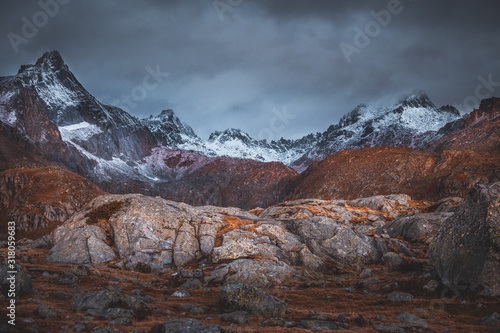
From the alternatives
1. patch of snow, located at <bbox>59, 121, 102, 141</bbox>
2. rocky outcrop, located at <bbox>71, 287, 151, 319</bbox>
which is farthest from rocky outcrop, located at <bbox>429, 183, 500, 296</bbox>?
patch of snow, located at <bbox>59, 121, 102, 141</bbox>

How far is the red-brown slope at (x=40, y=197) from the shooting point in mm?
63494

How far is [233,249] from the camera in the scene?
22047 mm

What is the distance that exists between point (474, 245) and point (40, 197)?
83.1 metres

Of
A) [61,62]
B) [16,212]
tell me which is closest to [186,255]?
[16,212]

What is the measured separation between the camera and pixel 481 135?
4614 inches

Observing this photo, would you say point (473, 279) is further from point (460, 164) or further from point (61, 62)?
point (61, 62)

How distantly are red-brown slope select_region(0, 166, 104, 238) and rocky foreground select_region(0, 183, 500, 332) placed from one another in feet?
157

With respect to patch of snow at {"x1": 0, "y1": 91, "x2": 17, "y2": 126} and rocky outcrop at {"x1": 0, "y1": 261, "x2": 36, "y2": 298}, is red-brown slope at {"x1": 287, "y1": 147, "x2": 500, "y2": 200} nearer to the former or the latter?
rocky outcrop at {"x1": 0, "y1": 261, "x2": 36, "y2": 298}

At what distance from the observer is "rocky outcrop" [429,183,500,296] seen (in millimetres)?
11672

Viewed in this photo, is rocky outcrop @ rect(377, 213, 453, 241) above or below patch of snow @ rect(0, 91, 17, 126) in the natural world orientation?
below

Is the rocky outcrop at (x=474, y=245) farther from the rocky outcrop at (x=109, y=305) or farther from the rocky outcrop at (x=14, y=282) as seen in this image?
the rocky outcrop at (x=14, y=282)

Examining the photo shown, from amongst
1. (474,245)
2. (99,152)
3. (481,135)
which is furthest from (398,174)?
(99,152)

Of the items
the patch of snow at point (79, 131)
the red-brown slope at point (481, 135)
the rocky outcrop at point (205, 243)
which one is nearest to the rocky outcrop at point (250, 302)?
the rocky outcrop at point (205, 243)

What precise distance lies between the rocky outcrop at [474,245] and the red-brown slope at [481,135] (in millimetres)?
106413
